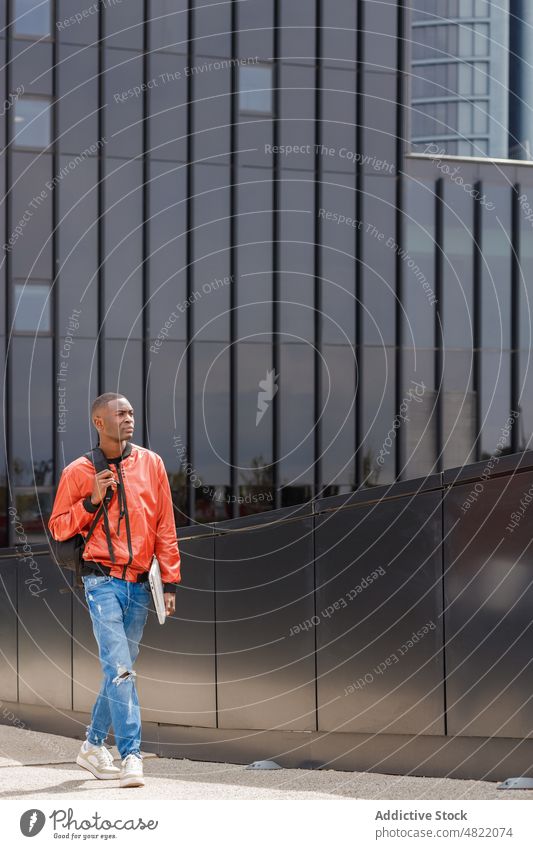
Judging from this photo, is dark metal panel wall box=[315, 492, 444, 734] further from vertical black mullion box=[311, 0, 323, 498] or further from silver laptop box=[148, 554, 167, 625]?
vertical black mullion box=[311, 0, 323, 498]

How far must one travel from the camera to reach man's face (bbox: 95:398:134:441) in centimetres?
575

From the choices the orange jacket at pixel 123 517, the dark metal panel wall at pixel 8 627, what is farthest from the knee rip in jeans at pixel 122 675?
the dark metal panel wall at pixel 8 627

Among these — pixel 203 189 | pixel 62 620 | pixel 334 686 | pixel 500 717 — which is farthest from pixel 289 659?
pixel 203 189

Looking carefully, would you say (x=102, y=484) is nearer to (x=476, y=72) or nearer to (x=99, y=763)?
(x=99, y=763)

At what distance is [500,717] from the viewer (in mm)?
5586

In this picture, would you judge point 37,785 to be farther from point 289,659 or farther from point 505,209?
point 505,209

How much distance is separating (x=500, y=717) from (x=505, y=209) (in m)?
19.6

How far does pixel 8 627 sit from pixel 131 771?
4.37m

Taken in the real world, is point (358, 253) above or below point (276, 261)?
above

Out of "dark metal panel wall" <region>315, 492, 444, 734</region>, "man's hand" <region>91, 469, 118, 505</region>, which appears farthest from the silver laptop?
"dark metal panel wall" <region>315, 492, 444, 734</region>

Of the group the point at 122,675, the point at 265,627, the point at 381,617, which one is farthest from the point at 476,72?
the point at 122,675

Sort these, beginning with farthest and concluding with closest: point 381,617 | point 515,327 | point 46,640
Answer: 1. point 515,327
2. point 46,640
3. point 381,617

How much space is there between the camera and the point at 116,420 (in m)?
5.75

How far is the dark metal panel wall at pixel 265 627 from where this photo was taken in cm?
687
